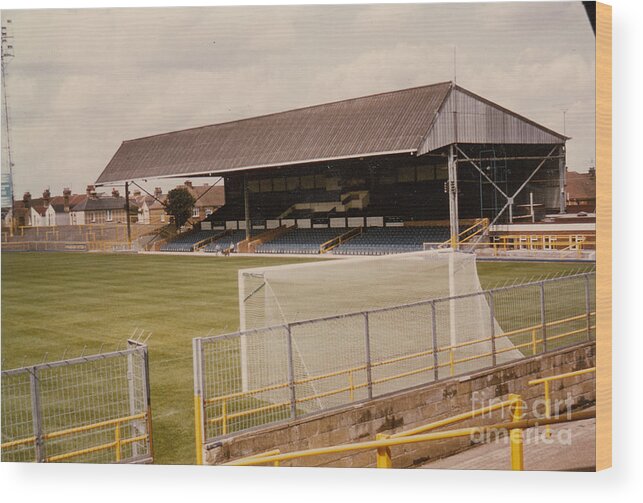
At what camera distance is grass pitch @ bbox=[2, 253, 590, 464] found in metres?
8.69

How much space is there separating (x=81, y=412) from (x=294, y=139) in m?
4.60

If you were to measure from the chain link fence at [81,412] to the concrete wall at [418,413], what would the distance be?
896 millimetres

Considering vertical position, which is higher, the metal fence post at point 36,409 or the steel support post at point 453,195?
the steel support post at point 453,195

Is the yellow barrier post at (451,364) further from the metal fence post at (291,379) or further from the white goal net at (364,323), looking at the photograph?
the metal fence post at (291,379)

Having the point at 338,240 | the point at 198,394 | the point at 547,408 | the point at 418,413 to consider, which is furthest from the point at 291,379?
Result: the point at 338,240

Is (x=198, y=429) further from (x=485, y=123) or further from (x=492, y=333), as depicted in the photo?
(x=485, y=123)

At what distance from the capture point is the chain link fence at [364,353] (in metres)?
7.68

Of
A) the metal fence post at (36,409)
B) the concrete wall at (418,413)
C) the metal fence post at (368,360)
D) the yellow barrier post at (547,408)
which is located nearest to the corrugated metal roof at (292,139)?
the metal fence post at (368,360)

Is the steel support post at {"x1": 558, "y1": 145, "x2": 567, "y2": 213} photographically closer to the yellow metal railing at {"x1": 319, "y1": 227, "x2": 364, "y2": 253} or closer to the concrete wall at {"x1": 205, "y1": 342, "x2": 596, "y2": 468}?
the concrete wall at {"x1": 205, "y1": 342, "x2": 596, "y2": 468}

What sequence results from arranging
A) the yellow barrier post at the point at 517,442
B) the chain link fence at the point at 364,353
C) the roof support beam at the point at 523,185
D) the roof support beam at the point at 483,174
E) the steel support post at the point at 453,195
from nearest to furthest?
the yellow barrier post at the point at 517,442 → the chain link fence at the point at 364,353 → the roof support beam at the point at 523,185 → the roof support beam at the point at 483,174 → the steel support post at the point at 453,195

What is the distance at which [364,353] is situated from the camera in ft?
27.6

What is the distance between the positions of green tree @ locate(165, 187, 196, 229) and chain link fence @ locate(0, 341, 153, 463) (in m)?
2.42

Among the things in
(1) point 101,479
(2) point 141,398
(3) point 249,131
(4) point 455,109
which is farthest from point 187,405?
(4) point 455,109

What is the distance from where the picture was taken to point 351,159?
→ 11.7 m
